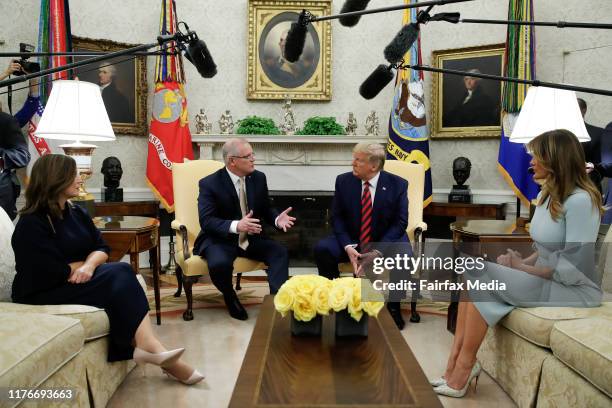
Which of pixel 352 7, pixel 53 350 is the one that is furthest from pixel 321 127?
pixel 53 350

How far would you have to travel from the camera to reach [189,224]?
14.2 ft

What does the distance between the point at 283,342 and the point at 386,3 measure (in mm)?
5377

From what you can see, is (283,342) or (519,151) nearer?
(283,342)

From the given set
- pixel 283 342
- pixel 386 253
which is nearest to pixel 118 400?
pixel 283 342

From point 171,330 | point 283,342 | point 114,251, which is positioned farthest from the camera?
point 171,330

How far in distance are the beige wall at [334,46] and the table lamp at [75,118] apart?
8.65 feet

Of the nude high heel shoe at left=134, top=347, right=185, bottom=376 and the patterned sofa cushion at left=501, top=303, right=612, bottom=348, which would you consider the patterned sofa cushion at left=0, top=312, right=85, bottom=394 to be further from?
the patterned sofa cushion at left=501, top=303, right=612, bottom=348

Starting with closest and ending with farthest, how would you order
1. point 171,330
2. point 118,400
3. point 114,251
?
point 118,400 < point 114,251 < point 171,330

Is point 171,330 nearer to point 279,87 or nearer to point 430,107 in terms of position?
point 279,87

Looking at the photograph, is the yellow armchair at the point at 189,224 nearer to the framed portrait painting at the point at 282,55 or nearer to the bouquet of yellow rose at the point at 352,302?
the bouquet of yellow rose at the point at 352,302

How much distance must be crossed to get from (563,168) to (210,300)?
3.27 m

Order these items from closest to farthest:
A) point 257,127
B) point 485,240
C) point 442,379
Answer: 1. point 442,379
2. point 485,240
3. point 257,127

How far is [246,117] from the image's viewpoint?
6.37 meters

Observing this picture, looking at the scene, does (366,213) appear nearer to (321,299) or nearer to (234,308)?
(234,308)
